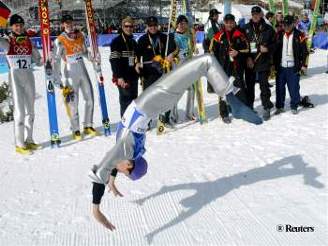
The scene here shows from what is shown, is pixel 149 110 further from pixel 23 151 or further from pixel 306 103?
pixel 306 103

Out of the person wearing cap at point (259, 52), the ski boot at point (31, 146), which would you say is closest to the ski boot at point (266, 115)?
the person wearing cap at point (259, 52)

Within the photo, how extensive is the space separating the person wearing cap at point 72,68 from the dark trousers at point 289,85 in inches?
138

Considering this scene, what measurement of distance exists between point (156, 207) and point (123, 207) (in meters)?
0.35

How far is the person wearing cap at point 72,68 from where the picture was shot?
7480mm

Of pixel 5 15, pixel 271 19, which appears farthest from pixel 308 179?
pixel 271 19

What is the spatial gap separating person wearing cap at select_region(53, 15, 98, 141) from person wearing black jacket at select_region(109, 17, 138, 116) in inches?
20.4

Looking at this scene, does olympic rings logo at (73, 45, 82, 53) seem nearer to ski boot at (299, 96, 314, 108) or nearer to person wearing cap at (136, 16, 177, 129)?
person wearing cap at (136, 16, 177, 129)

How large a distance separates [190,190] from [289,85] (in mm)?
4128

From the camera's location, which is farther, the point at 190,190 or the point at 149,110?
the point at 190,190

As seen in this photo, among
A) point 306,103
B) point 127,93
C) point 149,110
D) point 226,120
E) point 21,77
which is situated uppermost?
point 149,110

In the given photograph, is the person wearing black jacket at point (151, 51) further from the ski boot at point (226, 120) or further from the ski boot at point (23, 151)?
the ski boot at point (23, 151)

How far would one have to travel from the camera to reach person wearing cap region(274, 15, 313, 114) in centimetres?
832

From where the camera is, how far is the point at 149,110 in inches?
156

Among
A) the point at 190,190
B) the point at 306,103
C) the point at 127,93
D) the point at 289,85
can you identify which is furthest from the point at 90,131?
the point at 306,103
